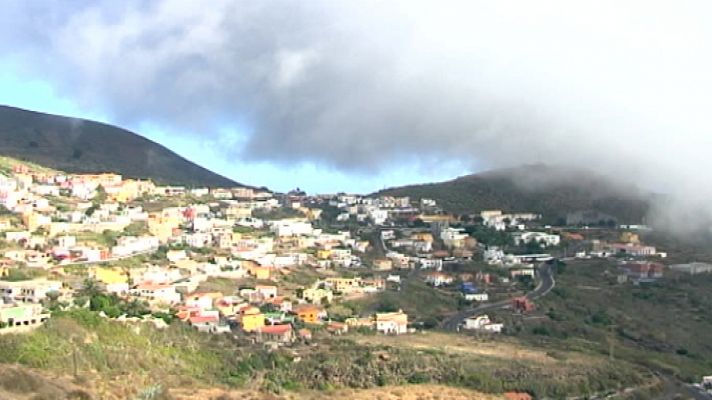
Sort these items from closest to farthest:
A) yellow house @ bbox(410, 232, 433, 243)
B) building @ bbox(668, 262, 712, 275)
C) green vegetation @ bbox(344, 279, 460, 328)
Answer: green vegetation @ bbox(344, 279, 460, 328)
building @ bbox(668, 262, 712, 275)
yellow house @ bbox(410, 232, 433, 243)

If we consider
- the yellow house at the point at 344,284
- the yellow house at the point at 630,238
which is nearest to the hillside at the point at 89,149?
the yellow house at the point at 344,284

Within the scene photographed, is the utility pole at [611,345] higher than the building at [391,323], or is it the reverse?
the building at [391,323]

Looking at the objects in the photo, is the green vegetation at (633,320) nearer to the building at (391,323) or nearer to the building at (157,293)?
the building at (391,323)

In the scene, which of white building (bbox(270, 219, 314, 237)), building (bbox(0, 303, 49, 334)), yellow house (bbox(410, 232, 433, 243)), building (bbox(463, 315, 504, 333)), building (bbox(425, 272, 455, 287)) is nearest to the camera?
building (bbox(0, 303, 49, 334))

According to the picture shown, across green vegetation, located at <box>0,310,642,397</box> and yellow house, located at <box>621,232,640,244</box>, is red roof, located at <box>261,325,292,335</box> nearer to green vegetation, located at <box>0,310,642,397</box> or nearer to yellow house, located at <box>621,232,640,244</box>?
green vegetation, located at <box>0,310,642,397</box>

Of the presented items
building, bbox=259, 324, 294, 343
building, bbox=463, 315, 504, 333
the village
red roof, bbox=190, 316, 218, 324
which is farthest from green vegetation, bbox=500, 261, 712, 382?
red roof, bbox=190, 316, 218, 324

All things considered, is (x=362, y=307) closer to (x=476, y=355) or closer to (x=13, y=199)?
(x=476, y=355)

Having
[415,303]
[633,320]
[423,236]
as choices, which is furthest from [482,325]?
[423,236]

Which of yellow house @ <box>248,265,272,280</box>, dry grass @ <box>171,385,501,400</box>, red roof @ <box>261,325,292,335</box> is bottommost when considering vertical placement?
dry grass @ <box>171,385,501,400</box>
